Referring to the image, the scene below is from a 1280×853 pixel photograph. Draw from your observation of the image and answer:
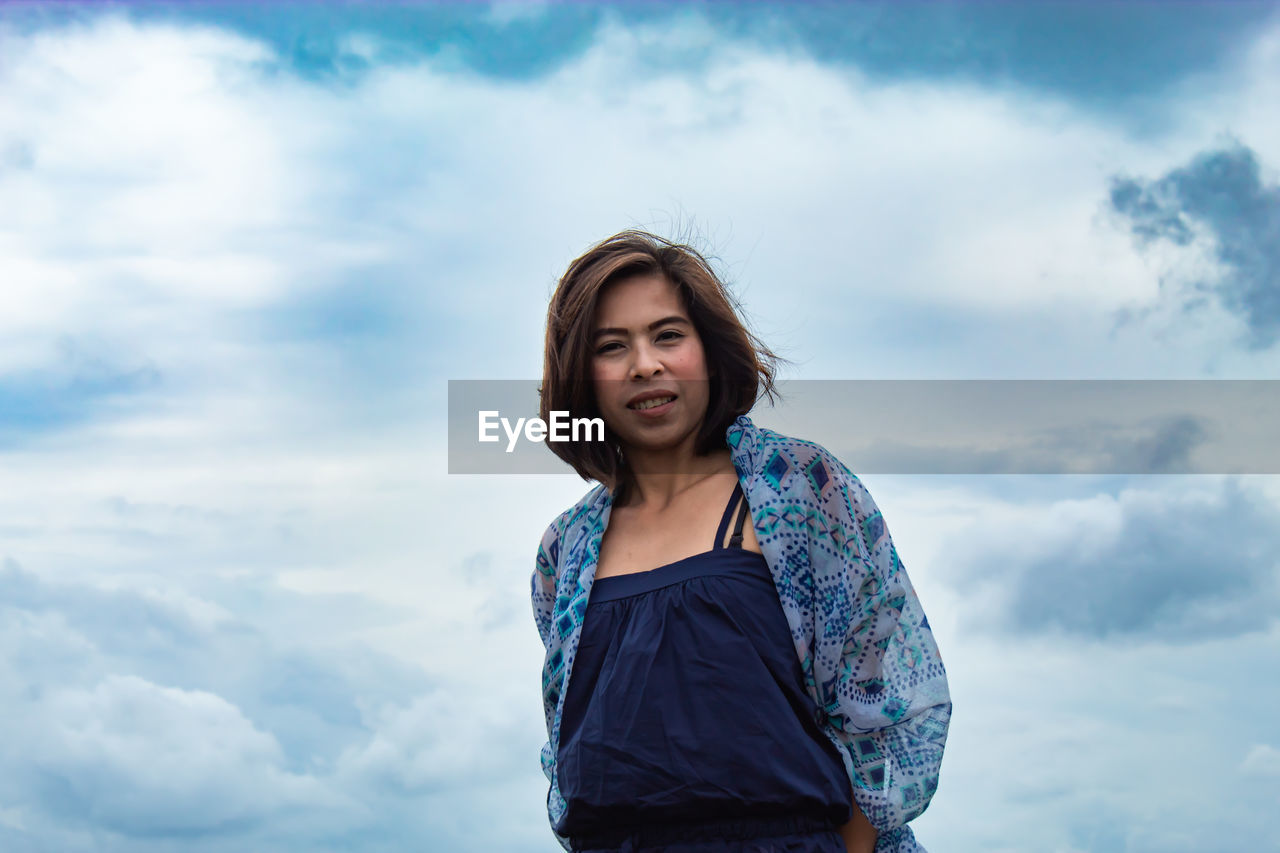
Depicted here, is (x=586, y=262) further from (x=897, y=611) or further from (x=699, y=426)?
(x=897, y=611)

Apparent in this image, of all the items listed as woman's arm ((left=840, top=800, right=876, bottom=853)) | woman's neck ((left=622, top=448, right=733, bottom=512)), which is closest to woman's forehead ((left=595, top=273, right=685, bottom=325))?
woman's neck ((left=622, top=448, right=733, bottom=512))

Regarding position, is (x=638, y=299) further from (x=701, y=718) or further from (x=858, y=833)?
(x=858, y=833)

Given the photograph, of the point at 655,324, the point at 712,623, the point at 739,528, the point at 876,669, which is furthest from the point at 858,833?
the point at 655,324

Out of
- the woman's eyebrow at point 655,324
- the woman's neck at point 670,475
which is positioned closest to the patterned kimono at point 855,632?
the woman's neck at point 670,475

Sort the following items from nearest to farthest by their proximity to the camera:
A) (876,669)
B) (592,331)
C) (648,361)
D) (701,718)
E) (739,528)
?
(701,718) → (876,669) → (739,528) → (648,361) → (592,331)

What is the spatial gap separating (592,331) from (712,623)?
0.93 metres

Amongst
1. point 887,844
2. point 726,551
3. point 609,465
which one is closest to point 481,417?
point 609,465

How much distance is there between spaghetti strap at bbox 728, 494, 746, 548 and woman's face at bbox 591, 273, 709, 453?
296 mm

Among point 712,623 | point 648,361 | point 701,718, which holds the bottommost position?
point 701,718

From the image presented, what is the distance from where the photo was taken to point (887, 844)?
9.89ft

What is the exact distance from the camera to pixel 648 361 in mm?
3213

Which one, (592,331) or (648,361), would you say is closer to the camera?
(648,361)

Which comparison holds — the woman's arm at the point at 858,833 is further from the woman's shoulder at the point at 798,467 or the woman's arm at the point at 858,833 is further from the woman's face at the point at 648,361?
the woman's face at the point at 648,361

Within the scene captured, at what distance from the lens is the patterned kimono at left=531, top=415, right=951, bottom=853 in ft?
9.55
